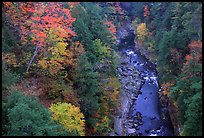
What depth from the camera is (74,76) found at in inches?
945

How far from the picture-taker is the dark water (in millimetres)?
27766

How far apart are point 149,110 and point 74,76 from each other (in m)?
11.4

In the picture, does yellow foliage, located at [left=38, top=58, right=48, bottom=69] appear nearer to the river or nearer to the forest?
the forest

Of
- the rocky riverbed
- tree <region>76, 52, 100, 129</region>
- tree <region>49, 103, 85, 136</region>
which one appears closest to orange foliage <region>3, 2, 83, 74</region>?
tree <region>76, 52, 100, 129</region>

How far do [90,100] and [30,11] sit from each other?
9.76m

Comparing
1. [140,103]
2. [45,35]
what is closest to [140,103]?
[140,103]

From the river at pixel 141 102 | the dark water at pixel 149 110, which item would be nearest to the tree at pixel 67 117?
the river at pixel 141 102

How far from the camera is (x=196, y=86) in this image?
1927 centimetres

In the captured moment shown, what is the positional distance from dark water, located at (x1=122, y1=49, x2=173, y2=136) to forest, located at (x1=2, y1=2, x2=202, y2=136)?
0.24m

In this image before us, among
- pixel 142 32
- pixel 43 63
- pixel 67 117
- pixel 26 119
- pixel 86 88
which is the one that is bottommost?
pixel 26 119

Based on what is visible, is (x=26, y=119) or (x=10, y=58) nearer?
(x=26, y=119)

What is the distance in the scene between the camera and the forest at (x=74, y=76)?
17.0 m

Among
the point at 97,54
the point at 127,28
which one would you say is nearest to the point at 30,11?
the point at 97,54

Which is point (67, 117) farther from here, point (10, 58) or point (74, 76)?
point (10, 58)
